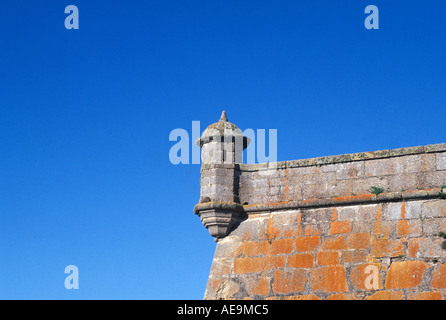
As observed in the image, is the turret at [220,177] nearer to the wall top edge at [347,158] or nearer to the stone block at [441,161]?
the wall top edge at [347,158]

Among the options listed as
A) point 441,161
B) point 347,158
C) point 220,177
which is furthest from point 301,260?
point 441,161

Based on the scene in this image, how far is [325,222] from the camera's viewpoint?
1285 cm

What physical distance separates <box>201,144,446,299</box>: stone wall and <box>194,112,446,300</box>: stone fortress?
17 millimetres

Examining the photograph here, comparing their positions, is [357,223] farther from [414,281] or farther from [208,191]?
[208,191]

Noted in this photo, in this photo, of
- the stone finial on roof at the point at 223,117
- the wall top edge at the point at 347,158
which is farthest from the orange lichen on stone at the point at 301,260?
the stone finial on roof at the point at 223,117

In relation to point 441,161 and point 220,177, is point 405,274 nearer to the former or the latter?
point 441,161

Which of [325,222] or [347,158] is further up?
[347,158]

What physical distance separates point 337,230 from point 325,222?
0.29 meters

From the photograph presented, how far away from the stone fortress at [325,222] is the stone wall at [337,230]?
17mm

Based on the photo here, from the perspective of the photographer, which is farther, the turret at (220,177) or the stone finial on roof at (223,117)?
the stone finial on roof at (223,117)

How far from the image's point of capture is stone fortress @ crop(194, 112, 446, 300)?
468 inches

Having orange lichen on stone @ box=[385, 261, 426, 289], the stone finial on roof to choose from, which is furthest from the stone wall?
the stone finial on roof

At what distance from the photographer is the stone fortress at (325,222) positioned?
11.9 m
